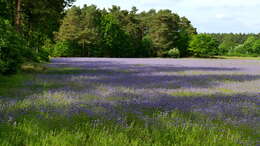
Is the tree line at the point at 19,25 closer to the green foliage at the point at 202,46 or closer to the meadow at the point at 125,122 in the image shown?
the meadow at the point at 125,122

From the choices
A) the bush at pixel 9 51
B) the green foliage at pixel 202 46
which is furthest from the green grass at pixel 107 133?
the green foliage at pixel 202 46

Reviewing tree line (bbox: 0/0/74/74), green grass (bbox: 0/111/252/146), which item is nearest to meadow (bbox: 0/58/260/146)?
green grass (bbox: 0/111/252/146)

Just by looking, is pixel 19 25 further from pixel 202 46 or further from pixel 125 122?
pixel 202 46

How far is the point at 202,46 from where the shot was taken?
269ft

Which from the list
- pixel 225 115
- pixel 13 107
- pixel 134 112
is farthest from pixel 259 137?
pixel 13 107

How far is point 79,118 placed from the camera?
5.22 metres

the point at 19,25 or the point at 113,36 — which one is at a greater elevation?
the point at 113,36

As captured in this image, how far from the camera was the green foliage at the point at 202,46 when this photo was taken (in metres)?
80.8

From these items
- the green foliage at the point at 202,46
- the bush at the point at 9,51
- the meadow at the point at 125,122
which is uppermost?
the green foliage at the point at 202,46

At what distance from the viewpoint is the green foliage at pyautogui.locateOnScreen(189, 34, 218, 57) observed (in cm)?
8081

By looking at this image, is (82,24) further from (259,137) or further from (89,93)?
(259,137)

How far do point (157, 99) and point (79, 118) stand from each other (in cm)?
321

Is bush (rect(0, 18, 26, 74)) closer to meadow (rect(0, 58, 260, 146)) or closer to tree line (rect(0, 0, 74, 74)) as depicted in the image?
tree line (rect(0, 0, 74, 74))

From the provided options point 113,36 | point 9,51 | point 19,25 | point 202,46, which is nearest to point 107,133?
point 9,51
